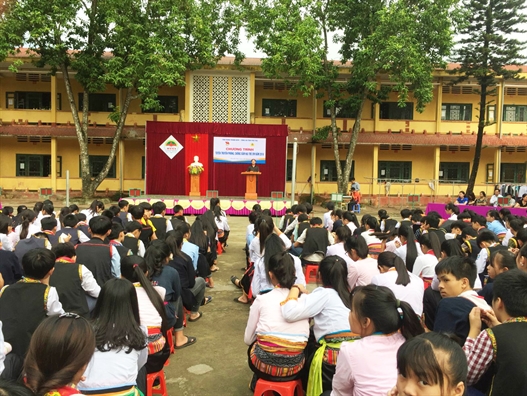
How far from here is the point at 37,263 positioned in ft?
9.52

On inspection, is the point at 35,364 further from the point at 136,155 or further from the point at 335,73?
the point at 136,155

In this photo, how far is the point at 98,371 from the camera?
2.23 meters

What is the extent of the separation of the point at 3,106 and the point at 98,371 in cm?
2083

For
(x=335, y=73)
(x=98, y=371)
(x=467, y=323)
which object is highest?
(x=335, y=73)

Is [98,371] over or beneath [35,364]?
beneath

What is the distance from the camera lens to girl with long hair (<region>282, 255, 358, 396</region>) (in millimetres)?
2645

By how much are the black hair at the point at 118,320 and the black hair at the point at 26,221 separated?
3387mm

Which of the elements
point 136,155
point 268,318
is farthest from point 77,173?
point 268,318

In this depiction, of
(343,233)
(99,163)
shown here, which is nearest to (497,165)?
(343,233)

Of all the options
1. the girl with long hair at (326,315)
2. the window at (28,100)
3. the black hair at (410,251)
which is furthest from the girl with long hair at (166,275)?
the window at (28,100)

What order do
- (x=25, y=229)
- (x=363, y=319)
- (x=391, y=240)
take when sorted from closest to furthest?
(x=363, y=319), (x=25, y=229), (x=391, y=240)

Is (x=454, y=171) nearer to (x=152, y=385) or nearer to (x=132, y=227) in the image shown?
(x=132, y=227)

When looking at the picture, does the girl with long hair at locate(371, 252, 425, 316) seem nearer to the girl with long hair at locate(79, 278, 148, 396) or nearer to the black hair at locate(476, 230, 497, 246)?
the black hair at locate(476, 230, 497, 246)

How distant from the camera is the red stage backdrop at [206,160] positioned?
56.3 feet
